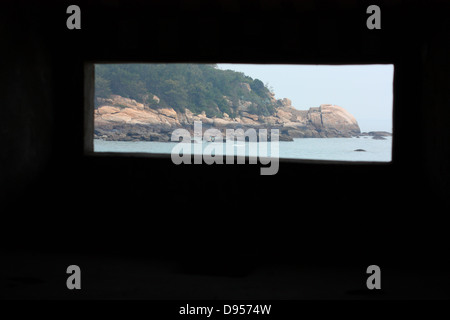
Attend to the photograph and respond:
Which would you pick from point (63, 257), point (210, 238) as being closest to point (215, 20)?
point (210, 238)

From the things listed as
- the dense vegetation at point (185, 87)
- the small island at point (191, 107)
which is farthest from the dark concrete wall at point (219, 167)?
the dense vegetation at point (185, 87)

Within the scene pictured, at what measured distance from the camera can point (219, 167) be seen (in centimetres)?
559

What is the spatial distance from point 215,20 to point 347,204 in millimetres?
2509

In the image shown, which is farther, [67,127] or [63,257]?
[67,127]

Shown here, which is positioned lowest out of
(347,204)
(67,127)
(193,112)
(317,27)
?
(347,204)

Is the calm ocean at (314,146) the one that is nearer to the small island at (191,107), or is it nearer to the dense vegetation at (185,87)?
the small island at (191,107)

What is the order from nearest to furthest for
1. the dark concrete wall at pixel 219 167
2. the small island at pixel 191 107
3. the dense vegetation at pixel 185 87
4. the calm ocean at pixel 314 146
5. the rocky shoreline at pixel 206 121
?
the dark concrete wall at pixel 219 167 < the calm ocean at pixel 314 146 < the rocky shoreline at pixel 206 121 < the small island at pixel 191 107 < the dense vegetation at pixel 185 87

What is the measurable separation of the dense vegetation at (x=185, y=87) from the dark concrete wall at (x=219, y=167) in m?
42.7

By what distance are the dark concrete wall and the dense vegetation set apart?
1682 inches

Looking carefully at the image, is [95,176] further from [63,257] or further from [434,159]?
[434,159]

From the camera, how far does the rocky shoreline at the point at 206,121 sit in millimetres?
42656

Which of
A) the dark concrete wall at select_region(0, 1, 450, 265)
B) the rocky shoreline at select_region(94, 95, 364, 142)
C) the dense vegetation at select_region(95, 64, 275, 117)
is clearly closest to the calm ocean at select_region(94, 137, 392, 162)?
the rocky shoreline at select_region(94, 95, 364, 142)

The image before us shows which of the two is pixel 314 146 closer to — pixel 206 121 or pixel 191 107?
pixel 206 121

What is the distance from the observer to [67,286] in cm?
422
